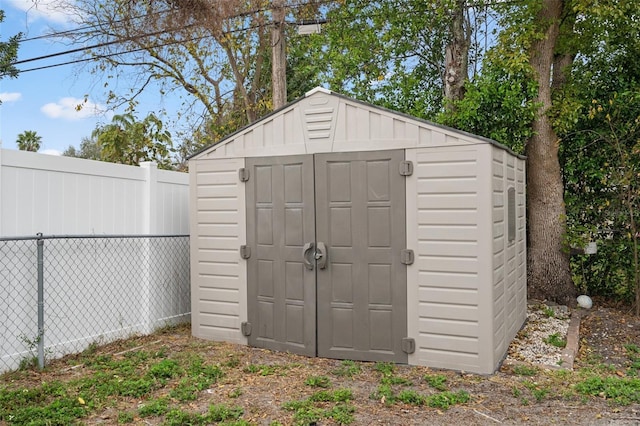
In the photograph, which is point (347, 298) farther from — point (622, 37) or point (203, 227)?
point (622, 37)

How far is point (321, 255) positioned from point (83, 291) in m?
2.34

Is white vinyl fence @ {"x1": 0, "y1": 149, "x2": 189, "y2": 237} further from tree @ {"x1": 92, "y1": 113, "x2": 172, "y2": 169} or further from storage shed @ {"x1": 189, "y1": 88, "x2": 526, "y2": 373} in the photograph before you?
tree @ {"x1": 92, "y1": 113, "x2": 172, "y2": 169}

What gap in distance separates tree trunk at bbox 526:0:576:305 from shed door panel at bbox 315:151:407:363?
378 centimetres

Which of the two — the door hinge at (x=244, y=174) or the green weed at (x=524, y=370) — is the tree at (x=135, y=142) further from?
the green weed at (x=524, y=370)

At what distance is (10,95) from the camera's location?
32.5 feet

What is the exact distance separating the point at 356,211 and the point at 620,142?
14.9 ft

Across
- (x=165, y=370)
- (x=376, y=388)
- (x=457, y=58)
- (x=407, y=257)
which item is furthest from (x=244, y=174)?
(x=457, y=58)

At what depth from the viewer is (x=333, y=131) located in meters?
5.02

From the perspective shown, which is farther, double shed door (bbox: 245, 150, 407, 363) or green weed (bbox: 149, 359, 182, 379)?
double shed door (bbox: 245, 150, 407, 363)

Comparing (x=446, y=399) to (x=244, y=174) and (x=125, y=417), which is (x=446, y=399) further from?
(x=244, y=174)

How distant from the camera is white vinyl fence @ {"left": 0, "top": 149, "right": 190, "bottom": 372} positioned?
455 centimetres

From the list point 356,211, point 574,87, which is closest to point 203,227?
point 356,211

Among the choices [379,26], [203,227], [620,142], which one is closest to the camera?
[203,227]

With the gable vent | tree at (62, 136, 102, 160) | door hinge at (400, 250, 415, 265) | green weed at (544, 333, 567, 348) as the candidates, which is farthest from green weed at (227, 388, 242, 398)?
tree at (62, 136, 102, 160)
